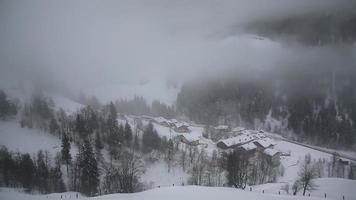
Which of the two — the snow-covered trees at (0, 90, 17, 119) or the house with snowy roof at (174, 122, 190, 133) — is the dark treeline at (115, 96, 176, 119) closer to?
Result: the house with snowy roof at (174, 122, 190, 133)

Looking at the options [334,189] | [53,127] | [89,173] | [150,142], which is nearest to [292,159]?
[334,189]

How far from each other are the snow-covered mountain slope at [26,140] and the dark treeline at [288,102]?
68.6m

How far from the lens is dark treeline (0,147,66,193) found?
3544 centimetres

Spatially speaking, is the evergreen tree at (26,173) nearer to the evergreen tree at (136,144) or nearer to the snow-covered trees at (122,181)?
the snow-covered trees at (122,181)

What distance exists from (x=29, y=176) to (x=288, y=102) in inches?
5315

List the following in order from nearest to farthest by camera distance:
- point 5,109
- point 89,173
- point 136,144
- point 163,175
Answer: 1. point 89,173
2. point 163,175
3. point 136,144
4. point 5,109

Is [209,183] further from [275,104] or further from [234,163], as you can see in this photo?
[275,104]

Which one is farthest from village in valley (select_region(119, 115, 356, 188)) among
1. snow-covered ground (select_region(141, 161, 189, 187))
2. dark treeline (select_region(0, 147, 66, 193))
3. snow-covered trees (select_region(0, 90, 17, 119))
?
snow-covered trees (select_region(0, 90, 17, 119))

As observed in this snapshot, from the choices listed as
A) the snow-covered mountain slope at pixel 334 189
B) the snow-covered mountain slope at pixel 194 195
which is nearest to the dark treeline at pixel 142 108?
the snow-covered mountain slope at pixel 334 189

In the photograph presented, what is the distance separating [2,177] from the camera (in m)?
35.6

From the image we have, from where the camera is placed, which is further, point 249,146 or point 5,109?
point 249,146

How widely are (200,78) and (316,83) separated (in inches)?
3086

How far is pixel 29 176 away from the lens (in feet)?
120

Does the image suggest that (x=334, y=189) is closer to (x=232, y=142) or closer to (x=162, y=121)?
(x=232, y=142)
